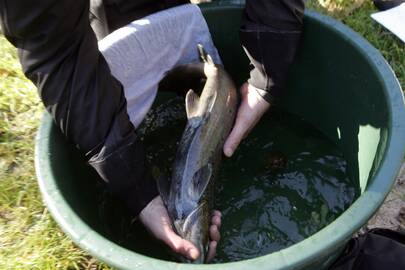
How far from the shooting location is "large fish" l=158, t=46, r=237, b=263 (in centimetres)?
143

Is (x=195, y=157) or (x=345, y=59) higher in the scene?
(x=345, y=59)

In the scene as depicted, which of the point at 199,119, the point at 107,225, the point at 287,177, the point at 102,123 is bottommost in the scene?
the point at 107,225

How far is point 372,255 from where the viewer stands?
144cm

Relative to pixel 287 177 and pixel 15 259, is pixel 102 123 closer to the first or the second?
pixel 15 259

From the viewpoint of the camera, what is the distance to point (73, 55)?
1260 millimetres

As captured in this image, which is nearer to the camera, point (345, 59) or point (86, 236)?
point (86, 236)

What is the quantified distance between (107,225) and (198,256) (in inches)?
14.7

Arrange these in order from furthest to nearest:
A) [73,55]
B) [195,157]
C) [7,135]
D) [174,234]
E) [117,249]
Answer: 1. [7,135]
2. [195,157]
3. [174,234]
4. [73,55]
5. [117,249]

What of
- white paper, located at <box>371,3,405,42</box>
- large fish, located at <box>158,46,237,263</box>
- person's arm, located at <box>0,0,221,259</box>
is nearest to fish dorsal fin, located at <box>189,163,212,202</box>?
large fish, located at <box>158,46,237,263</box>

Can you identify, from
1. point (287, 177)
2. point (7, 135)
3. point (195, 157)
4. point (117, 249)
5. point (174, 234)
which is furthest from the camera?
point (7, 135)

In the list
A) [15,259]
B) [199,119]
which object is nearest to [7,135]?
[15,259]

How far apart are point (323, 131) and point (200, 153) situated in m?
0.51

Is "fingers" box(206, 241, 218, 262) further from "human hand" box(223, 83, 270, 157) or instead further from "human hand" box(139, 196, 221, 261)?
"human hand" box(223, 83, 270, 157)

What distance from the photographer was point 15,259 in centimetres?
159
